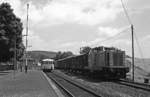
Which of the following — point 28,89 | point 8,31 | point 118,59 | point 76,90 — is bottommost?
point 76,90

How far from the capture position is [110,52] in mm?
29188

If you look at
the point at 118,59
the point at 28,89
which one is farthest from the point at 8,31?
the point at 28,89

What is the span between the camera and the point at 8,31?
44906 millimetres

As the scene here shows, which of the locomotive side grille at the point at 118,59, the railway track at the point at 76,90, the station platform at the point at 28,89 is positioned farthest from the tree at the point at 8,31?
the railway track at the point at 76,90

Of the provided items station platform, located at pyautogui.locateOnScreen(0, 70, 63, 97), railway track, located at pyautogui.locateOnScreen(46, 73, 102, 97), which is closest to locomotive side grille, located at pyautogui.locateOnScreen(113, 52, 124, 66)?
railway track, located at pyautogui.locateOnScreen(46, 73, 102, 97)

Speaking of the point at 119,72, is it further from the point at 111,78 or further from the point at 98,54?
the point at 98,54

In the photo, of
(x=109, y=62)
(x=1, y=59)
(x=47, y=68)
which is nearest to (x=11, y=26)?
(x=1, y=59)

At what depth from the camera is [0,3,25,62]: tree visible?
4270cm

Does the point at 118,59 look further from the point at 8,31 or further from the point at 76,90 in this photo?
the point at 8,31

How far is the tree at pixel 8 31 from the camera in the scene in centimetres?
4270

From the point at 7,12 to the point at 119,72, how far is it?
26066 mm

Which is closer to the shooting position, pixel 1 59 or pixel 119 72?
pixel 119 72

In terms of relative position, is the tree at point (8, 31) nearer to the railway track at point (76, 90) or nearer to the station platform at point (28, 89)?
the station platform at point (28, 89)

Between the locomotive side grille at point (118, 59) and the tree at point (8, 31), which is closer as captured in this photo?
the locomotive side grille at point (118, 59)
